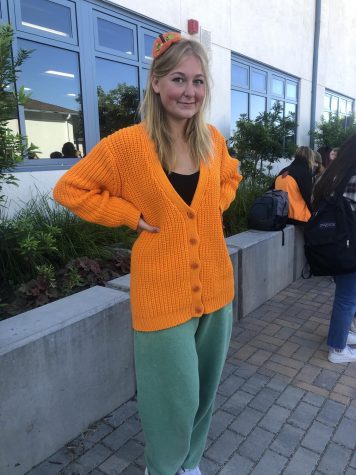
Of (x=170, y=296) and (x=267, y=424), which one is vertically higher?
(x=170, y=296)

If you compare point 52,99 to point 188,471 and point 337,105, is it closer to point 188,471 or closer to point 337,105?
point 188,471

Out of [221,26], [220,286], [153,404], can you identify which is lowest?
[153,404]

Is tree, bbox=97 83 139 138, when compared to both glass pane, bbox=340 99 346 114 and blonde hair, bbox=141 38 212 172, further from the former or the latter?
glass pane, bbox=340 99 346 114

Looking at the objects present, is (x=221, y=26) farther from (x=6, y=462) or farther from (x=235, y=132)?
(x=6, y=462)

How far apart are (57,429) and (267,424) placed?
1299 mm

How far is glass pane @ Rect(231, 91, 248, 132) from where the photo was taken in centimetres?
841

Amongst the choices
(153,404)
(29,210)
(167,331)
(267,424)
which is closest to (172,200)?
(167,331)

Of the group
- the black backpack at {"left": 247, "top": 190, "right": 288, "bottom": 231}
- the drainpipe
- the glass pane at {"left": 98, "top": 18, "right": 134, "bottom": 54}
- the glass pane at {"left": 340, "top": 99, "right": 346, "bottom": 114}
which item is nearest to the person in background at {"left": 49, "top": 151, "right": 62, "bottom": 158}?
the glass pane at {"left": 98, "top": 18, "right": 134, "bottom": 54}

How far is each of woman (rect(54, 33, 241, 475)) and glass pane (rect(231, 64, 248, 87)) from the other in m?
7.16

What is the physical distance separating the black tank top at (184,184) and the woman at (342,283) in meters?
1.68

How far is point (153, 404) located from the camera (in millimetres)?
1746

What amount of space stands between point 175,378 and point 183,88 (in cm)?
119

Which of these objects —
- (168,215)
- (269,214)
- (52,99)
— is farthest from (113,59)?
(168,215)

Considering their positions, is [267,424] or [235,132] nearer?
[267,424]
